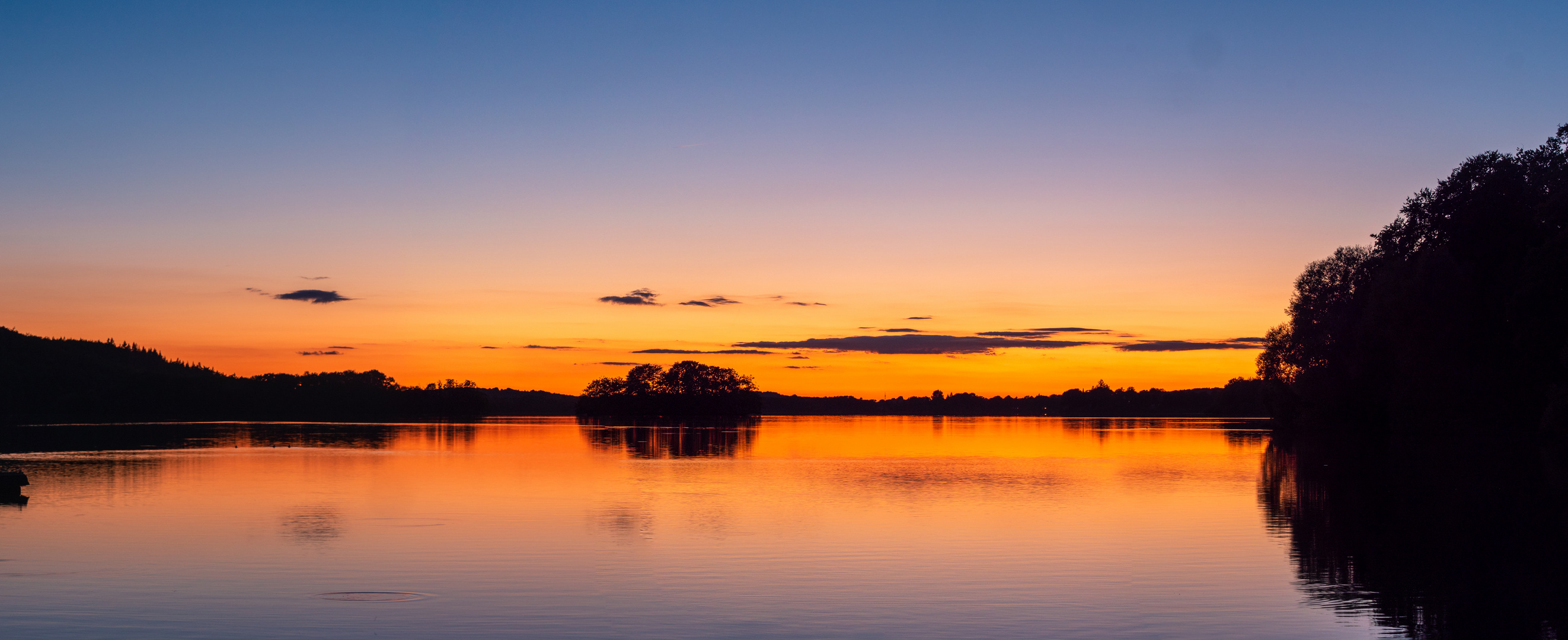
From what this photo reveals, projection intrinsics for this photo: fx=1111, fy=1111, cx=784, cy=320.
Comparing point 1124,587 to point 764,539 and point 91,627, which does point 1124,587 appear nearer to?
point 764,539

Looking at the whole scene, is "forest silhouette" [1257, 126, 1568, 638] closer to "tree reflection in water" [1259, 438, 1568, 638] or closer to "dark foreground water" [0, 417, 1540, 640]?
"tree reflection in water" [1259, 438, 1568, 638]

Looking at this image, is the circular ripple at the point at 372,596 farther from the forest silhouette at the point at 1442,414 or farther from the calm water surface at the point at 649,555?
the forest silhouette at the point at 1442,414

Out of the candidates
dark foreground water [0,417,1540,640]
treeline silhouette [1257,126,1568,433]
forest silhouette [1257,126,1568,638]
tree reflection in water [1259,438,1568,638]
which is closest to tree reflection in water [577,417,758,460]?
dark foreground water [0,417,1540,640]

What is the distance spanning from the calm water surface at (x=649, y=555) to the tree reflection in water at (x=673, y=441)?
16415 millimetres

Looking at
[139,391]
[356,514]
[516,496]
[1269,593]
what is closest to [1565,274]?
[1269,593]

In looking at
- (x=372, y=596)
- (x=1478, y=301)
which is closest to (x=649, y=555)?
(x=372, y=596)

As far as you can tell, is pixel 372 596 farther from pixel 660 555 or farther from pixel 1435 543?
pixel 1435 543

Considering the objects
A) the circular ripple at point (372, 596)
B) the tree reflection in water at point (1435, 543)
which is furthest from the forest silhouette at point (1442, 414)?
the circular ripple at point (372, 596)

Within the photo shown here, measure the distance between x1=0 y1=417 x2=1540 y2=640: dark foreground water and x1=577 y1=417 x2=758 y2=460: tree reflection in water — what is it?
1641 cm

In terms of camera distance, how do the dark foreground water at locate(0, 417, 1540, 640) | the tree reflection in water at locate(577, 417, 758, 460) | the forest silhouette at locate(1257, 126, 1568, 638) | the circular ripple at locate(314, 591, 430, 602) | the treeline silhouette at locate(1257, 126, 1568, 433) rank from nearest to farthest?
the dark foreground water at locate(0, 417, 1540, 640), the circular ripple at locate(314, 591, 430, 602), the forest silhouette at locate(1257, 126, 1568, 638), the treeline silhouette at locate(1257, 126, 1568, 433), the tree reflection in water at locate(577, 417, 758, 460)

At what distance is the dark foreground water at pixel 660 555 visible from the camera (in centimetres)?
1403

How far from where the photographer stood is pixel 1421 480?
36000 mm

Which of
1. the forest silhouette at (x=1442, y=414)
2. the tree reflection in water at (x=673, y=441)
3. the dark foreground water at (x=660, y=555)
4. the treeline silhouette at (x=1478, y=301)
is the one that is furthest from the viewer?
the tree reflection in water at (x=673, y=441)

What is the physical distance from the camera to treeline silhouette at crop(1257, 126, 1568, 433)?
46.0 meters
